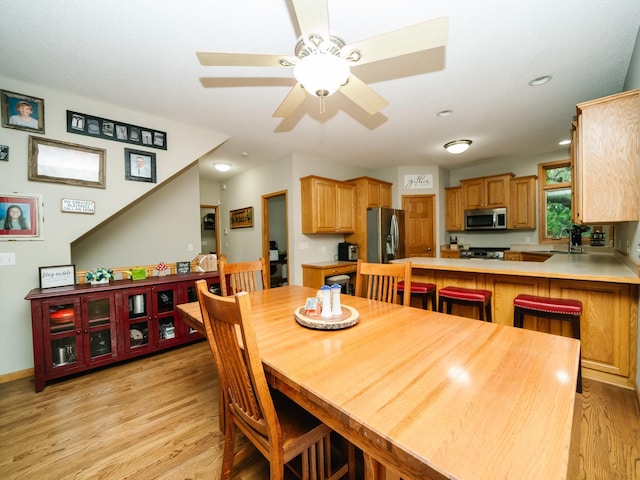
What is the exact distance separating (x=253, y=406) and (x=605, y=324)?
8.97 ft

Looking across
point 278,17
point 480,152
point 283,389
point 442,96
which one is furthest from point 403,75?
point 480,152

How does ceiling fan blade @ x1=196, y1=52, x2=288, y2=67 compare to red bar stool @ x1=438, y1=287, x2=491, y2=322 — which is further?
A: red bar stool @ x1=438, y1=287, x2=491, y2=322

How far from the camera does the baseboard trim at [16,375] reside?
2.33 m

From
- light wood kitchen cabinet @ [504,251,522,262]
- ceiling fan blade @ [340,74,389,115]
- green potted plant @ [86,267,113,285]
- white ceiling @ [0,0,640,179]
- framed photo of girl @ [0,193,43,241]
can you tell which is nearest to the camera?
white ceiling @ [0,0,640,179]

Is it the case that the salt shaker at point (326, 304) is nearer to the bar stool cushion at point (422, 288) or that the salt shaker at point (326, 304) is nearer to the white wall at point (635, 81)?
the bar stool cushion at point (422, 288)

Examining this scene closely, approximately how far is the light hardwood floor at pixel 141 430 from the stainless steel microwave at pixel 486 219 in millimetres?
3492

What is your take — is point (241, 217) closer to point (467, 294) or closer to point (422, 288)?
point (422, 288)

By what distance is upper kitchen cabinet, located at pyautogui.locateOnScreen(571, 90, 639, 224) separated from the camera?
1.89 m

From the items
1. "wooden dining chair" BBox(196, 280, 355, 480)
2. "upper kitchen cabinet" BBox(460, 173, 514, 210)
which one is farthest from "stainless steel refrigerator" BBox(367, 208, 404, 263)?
"wooden dining chair" BBox(196, 280, 355, 480)

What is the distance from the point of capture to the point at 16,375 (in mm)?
2377

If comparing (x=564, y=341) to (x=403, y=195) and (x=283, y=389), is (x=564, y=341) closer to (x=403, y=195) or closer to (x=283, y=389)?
(x=283, y=389)

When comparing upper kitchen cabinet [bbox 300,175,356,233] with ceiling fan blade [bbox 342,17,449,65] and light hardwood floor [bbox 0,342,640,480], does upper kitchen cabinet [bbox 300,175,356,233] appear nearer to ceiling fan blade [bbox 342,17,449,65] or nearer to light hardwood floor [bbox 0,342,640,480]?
light hardwood floor [bbox 0,342,640,480]

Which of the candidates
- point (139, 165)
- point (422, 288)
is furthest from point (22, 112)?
point (422, 288)

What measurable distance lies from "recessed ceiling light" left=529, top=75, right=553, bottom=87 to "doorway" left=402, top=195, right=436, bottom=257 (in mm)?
2997
